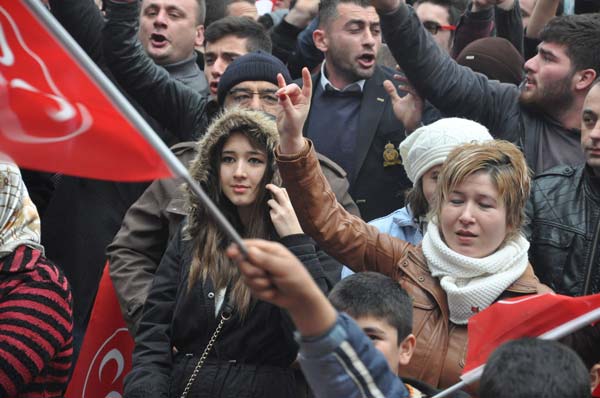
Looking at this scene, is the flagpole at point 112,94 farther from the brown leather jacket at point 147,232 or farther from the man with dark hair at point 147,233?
the brown leather jacket at point 147,232

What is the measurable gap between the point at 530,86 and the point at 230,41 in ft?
6.28

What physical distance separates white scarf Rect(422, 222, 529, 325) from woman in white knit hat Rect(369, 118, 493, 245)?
0.75 meters

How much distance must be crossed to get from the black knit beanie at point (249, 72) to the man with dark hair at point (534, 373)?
333cm

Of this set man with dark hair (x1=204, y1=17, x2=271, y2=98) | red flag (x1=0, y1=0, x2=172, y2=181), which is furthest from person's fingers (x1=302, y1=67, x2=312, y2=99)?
man with dark hair (x1=204, y1=17, x2=271, y2=98)

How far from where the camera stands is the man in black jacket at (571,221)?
5.43 meters

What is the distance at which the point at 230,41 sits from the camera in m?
7.48

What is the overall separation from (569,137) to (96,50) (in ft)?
8.86

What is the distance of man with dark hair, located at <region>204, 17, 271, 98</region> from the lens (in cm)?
744

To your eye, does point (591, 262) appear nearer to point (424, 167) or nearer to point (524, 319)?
point (424, 167)

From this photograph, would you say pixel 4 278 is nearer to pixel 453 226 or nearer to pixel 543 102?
pixel 453 226

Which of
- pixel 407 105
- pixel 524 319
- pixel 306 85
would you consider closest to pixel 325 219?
pixel 306 85

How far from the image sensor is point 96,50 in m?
7.15

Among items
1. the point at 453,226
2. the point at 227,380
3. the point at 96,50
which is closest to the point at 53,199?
the point at 96,50

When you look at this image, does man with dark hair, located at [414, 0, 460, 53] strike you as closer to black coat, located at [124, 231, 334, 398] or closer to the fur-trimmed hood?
the fur-trimmed hood
